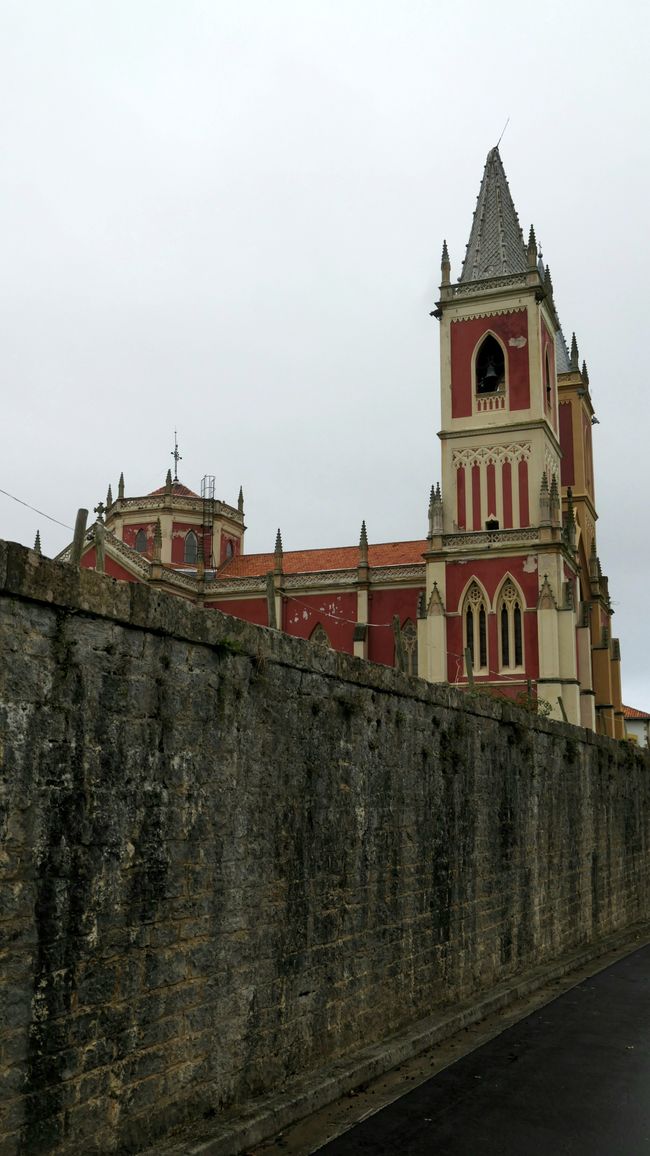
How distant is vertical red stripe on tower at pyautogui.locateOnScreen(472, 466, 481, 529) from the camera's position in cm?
4188

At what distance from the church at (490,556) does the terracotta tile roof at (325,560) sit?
87 mm

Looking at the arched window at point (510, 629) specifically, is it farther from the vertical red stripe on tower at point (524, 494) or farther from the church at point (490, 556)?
the vertical red stripe on tower at point (524, 494)

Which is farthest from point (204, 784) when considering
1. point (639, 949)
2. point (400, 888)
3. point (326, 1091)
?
point (639, 949)

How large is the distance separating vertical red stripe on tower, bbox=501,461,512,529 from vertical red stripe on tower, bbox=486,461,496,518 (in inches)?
14.5

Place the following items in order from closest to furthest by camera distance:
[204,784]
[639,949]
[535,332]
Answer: [204,784] < [639,949] < [535,332]

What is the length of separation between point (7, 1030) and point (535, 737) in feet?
32.0

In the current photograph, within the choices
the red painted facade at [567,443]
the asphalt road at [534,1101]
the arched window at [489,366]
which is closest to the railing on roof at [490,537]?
the arched window at [489,366]

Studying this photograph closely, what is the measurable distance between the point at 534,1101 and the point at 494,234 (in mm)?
42763

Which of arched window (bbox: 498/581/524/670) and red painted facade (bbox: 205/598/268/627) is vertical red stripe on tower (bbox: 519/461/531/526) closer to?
arched window (bbox: 498/581/524/670)

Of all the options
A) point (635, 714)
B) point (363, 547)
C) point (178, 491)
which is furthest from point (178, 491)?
point (635, 714)

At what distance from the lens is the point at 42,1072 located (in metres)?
5.13

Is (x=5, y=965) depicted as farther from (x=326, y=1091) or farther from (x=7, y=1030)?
(x=326, y=1091)

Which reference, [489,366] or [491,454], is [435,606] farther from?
[489,366]

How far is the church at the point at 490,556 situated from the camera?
3916cm
